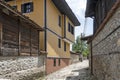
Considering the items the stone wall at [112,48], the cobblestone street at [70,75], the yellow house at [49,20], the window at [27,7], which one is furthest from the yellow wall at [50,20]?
the stone wall at [112,48]

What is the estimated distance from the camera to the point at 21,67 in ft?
40.4

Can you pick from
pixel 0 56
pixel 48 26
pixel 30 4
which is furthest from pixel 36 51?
pixel 0 56

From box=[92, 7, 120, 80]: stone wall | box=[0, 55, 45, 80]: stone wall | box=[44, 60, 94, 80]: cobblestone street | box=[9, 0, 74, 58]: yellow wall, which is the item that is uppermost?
box=[9, 0, 74, 58]: yellow wall

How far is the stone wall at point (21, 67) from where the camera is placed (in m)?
10.3

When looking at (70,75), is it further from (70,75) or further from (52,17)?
(52,17)

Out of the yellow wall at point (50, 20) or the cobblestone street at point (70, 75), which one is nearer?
the cobblestone street at point (70, 75)

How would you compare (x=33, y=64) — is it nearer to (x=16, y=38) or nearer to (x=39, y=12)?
(x=16, y=38)

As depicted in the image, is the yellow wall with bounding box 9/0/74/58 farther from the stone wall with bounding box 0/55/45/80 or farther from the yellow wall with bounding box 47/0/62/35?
the stone wall with bounding box 0/55/45/80

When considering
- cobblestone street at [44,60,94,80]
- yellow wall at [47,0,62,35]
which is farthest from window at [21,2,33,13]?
cobblestone street at [44,60,94,80]

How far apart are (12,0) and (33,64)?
7574 millimetres

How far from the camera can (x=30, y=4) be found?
60.0 feet

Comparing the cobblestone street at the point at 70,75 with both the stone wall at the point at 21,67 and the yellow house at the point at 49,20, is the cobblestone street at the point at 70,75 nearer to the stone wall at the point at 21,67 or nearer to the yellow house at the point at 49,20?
the yellow house at the point at 49,20

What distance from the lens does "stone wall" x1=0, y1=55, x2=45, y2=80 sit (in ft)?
33.7

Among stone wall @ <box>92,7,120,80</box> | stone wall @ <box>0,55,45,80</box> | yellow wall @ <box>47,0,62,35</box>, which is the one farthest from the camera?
yellow wall @ <box>47,0,62,35</box>
